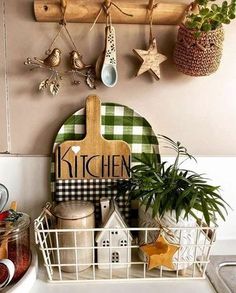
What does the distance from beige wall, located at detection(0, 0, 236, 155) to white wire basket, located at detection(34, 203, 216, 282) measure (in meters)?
0.25

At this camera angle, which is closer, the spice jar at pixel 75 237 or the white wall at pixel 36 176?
the spice jar at pixel 75 237

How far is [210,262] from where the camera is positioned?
891mm

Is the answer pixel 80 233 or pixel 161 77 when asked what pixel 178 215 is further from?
A: pixel 161 77

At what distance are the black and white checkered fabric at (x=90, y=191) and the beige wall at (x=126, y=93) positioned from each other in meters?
0.12

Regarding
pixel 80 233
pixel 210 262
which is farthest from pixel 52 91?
pixel 210 262

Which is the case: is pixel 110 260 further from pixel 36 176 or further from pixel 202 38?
pixel 202 38

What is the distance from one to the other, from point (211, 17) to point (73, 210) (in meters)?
0.56

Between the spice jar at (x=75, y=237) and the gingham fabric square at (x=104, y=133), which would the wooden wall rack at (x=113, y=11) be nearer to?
the gingham fabric square at (x=104, y=133)

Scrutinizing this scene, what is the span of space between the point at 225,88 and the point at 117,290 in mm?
610

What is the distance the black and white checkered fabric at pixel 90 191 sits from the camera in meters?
0.91

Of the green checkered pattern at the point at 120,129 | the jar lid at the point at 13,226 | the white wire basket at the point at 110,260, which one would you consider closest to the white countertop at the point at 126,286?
the white wire basket at the point at 110,260

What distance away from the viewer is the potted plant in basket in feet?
2.49

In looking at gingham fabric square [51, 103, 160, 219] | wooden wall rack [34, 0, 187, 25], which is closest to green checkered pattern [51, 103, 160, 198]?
gingham fabric square [51, 103, 160, 219]

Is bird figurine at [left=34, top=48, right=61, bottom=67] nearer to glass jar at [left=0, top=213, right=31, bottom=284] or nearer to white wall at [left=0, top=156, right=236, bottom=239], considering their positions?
white wall at [left=0, top=156, right=236, bottom=239]
